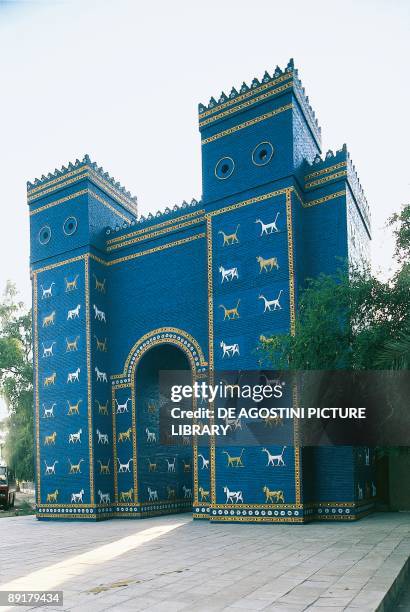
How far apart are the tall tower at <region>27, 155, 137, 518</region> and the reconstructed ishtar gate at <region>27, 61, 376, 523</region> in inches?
1.5

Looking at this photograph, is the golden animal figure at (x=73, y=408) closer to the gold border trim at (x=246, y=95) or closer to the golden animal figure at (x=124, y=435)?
the golden animal figure at (x=124, y=435)

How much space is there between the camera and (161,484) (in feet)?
48.8

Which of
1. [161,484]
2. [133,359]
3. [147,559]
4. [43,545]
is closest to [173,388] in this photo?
[133,359]

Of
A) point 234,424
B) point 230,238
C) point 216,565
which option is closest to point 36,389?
point 234,424

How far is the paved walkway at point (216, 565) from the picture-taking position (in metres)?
5.74

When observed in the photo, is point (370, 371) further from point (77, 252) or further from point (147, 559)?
point (77, 252)

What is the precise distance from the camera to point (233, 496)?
12.0 metres

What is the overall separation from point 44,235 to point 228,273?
19.5ft

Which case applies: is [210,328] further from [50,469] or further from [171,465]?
[50,469]

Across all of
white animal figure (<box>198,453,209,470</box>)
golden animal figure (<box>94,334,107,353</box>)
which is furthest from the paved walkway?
golden animal figure (<box>94,334,107,353</box>)

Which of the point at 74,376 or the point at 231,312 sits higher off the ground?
the point at 231,312

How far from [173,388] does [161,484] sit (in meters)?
2.33

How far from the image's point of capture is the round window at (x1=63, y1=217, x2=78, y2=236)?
15.6 meters

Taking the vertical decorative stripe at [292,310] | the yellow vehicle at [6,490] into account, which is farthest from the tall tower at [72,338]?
the yellow vehicle at [6,490]
